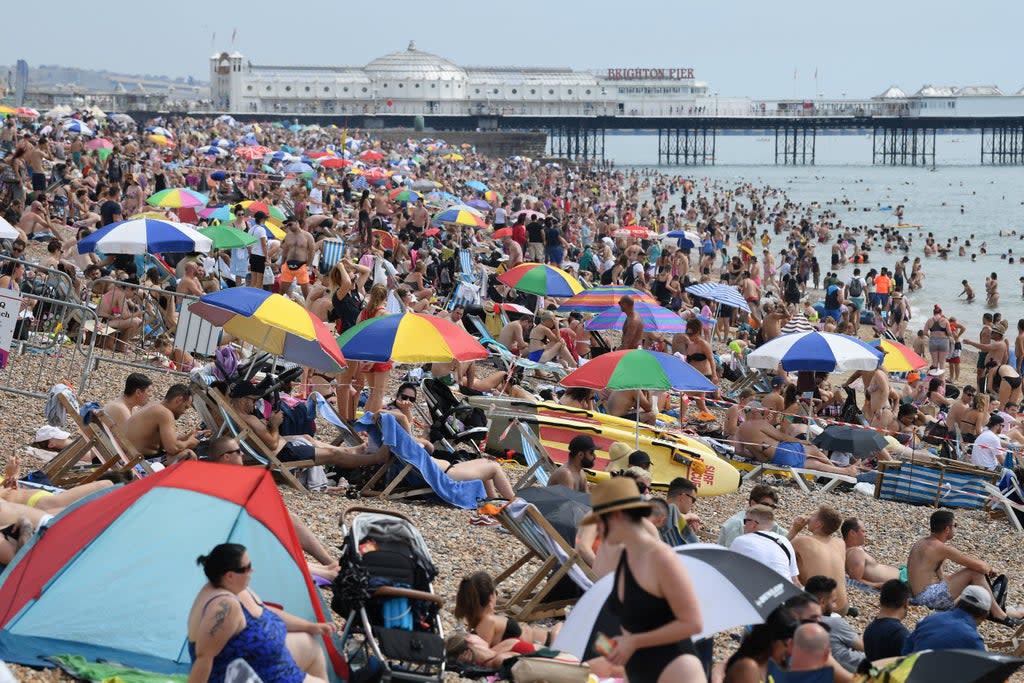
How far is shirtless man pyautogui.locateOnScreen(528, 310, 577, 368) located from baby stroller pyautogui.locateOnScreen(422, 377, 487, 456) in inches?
133

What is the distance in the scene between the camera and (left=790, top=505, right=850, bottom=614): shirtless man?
6531 mm

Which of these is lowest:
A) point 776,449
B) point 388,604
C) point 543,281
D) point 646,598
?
point 776,449

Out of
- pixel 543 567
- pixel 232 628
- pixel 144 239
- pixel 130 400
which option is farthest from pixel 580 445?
pixel 144 239

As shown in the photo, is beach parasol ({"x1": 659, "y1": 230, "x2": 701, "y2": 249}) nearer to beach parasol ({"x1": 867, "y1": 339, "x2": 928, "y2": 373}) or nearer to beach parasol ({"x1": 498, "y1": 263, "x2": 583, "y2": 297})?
beach parasol ({"x1": 498, "y1": 263, "x2": 583, "y2": 297})

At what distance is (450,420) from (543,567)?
3085mm

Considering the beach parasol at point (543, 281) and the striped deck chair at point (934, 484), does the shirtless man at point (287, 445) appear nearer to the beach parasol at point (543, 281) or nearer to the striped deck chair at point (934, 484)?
the striped deck chair at point (934, 484)

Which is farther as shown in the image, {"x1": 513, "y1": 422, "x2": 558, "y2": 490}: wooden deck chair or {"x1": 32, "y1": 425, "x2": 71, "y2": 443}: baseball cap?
{"x1": 513, "y1": 422, "x2": 558, "y2": 490}: wooden deck chair

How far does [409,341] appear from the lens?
848cm

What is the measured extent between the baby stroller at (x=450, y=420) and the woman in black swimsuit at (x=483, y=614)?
2964 millimetres

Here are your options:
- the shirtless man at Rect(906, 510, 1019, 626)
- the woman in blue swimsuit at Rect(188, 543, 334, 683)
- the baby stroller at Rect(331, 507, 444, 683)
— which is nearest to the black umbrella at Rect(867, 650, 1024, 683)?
the baby stroller at Rect(331, 507, 444, 683)

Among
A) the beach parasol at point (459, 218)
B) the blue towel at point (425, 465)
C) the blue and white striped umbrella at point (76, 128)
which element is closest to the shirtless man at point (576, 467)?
the blue towel at point (425, 465)

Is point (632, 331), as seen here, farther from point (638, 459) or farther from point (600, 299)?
point (638, 459)

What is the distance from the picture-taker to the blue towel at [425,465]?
24.3 ft

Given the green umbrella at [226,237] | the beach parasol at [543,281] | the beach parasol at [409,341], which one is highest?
the green umbrella at [226,237]
